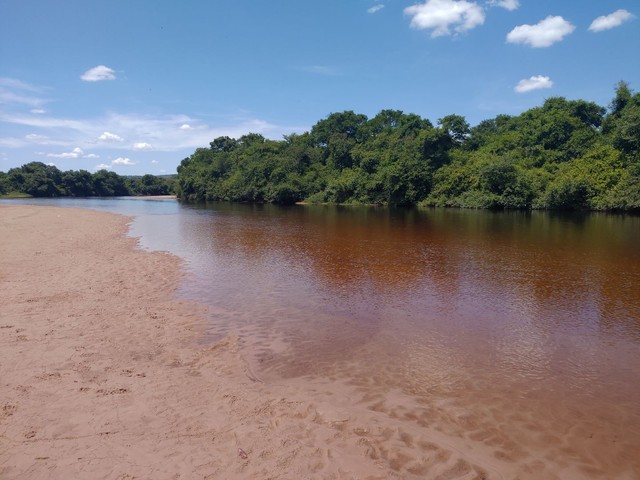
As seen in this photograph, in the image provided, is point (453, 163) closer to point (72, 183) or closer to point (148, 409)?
point (148, 409)

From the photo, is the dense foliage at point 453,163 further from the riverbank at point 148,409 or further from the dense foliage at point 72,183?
the riverbank at point 148,409

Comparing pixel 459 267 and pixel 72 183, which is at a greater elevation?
pixel 72 183

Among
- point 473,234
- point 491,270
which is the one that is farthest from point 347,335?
point 473,234

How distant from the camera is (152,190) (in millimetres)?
153500

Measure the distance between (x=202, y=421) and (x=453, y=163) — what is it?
65.2 meters

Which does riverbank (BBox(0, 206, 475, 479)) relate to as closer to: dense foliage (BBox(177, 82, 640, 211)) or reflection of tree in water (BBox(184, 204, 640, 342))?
reflection of tree in water (BBox(184, 204, 640, 342))

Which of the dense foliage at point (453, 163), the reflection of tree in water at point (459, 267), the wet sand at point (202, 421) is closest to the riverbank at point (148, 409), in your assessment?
the wet sand at point (202, 421)

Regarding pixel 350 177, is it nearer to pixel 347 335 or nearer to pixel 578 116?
pixel 578 116

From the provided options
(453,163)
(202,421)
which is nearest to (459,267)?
(202,421)

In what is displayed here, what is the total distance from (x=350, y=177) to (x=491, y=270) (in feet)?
194

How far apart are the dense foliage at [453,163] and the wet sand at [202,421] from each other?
4740cm

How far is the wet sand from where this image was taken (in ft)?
14.5

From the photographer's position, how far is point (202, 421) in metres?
5.21

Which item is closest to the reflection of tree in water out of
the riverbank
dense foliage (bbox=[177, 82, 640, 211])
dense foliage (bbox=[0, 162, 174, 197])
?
the riverbank
